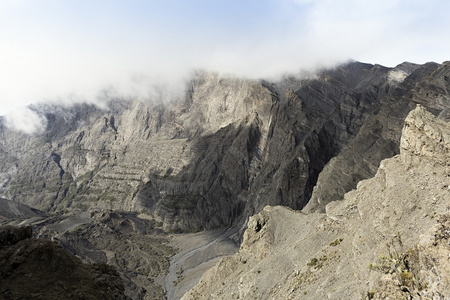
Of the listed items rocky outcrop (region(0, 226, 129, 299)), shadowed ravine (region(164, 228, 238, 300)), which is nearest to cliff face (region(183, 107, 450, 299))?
rocky outcrop (region(0, 226, 129, 299))

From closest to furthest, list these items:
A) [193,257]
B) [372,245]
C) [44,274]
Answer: [44,274], [372,245], [193,257]

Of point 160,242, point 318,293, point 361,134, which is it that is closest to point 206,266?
point 160,242

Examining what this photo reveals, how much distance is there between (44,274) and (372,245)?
115ft

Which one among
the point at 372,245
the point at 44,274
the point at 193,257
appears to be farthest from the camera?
the point at 193,257

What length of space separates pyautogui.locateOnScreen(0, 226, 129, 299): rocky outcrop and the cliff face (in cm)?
2210

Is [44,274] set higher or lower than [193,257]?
higher

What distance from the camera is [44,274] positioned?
3309 centimetres

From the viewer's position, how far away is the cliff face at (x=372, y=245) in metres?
20.1

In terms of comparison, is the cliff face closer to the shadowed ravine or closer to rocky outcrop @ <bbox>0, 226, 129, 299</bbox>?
rocky outcrop @ <bbox>0, 226, 129, 299</bbox>

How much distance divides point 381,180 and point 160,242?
168703mm

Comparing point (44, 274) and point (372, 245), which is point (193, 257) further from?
point (372, 245)

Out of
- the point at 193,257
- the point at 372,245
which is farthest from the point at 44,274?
the point at 193,257

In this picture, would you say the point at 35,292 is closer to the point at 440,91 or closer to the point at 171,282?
the point at 171,282

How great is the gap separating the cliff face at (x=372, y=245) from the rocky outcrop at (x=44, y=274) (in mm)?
22101
